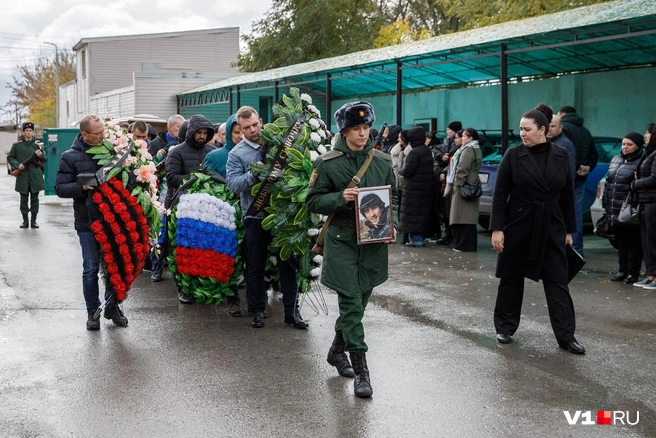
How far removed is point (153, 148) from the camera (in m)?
12.3

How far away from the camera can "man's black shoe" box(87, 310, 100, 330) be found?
7648 mm

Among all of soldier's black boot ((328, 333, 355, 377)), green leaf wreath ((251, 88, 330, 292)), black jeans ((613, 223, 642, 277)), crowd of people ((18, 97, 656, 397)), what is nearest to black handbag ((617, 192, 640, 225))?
crowd of people ((18, 97, 656, 397))

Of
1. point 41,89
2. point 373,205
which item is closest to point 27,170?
point 373,205

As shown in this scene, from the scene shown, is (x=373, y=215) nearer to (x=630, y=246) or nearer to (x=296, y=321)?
(x=296, y=321)

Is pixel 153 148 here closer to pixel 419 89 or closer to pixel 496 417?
pixel 496 417

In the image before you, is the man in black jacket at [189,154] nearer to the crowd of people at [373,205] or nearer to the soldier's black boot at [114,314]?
the crowd of people at [373,205]

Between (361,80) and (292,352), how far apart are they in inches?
719

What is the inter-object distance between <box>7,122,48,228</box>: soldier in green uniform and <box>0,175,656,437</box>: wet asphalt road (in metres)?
7.22

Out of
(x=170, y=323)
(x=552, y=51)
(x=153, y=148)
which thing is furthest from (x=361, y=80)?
(x=170, y=323)

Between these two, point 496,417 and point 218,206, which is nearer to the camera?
point 496,417

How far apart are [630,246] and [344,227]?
5606 millimetres

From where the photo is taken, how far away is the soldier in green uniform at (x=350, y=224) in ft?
19.0

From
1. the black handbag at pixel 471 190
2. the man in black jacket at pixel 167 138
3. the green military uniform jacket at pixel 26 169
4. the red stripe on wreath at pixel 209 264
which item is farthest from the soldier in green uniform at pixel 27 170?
the red stripe on wreath at pixel 209 264

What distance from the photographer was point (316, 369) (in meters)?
6.34
